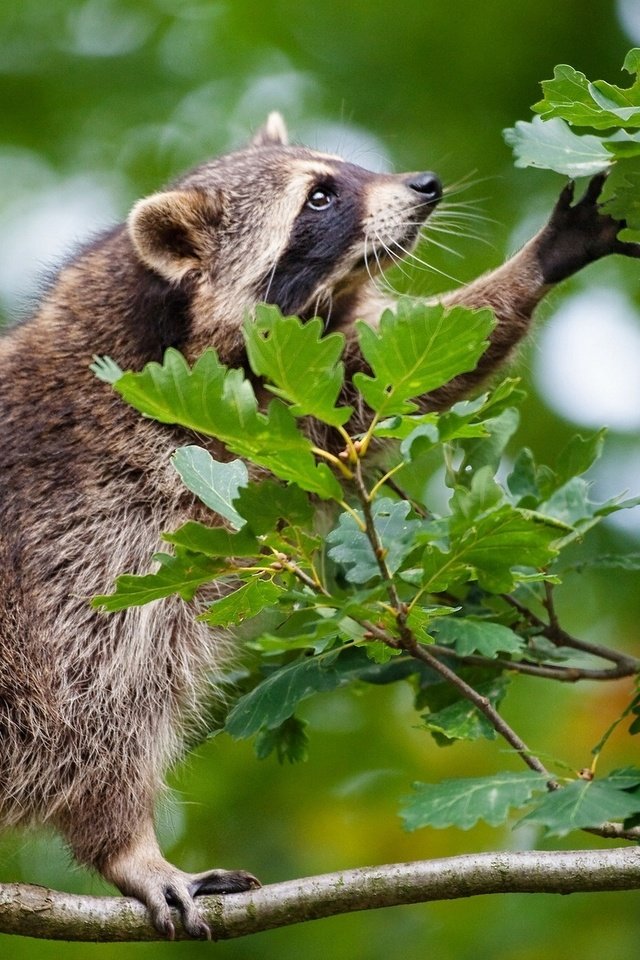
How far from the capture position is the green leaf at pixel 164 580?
296cm

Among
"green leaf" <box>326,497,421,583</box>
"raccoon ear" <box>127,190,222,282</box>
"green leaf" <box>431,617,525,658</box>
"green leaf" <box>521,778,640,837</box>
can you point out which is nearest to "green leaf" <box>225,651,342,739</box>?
"green leaf" <box>431,617,525,658</box>

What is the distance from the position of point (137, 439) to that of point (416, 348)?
2400mm

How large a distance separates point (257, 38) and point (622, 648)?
4232 mm

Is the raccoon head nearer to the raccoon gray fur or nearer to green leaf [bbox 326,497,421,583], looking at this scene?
the raccoon gray fur

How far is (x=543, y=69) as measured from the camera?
7.43 m

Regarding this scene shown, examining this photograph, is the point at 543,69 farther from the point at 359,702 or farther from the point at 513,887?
the point at 513,887

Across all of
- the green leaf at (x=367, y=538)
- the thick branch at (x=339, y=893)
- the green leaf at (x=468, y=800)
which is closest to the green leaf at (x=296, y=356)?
the green leaf at (x=367, y=538)

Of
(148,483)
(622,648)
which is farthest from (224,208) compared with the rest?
(622,648)

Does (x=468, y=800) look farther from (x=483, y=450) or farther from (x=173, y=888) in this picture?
(x=173, y=888)

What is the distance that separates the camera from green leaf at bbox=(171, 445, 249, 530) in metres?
3.04

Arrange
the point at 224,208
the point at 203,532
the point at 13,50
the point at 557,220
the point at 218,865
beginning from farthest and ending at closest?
the point at 13,50 < the point at 218,865 < the point at 224,208 < the point at 557,220 < the point at 203,532

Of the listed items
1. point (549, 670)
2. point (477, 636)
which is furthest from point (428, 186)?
point (477, 636)

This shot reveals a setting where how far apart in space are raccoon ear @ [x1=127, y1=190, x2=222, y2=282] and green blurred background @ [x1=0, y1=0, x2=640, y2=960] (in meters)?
0.79

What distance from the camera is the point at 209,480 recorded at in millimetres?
3064
